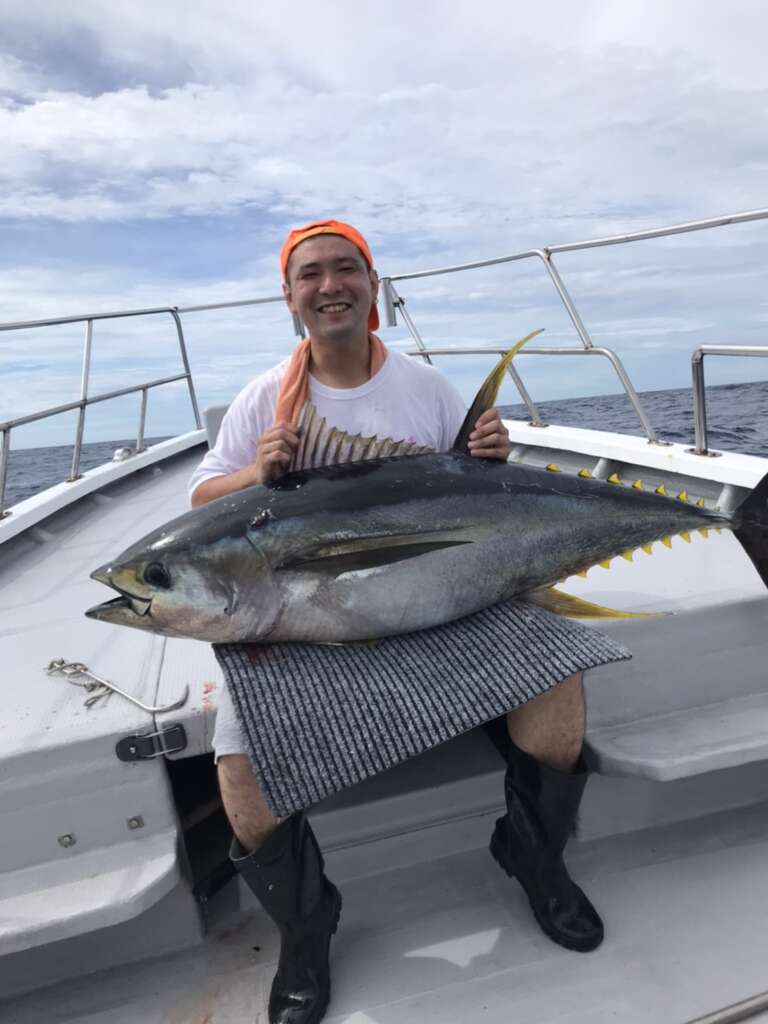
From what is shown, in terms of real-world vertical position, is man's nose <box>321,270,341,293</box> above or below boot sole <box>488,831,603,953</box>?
above

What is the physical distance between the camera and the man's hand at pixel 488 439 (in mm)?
1753

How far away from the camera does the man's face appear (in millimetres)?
1889

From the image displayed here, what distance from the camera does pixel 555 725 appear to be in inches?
64.9

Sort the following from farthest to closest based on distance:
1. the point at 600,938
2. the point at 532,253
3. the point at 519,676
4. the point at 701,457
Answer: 1. the point at 532,253
2. the point at 701,457
3. the point at 600,938
4. the point at 519,676

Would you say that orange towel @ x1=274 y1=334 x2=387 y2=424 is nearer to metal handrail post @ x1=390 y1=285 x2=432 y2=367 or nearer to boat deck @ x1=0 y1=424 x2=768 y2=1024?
boat deck @ x1=0 y1=424 x2=768 y2=1024

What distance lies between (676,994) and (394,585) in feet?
3.48

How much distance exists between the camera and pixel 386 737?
56.3 inches

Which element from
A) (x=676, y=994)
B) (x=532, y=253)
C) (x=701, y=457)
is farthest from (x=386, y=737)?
(x=532, y=253)

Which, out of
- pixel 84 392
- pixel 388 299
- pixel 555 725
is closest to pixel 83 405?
pixel 84 392

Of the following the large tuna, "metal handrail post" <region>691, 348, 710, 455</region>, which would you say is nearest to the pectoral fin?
the large tuna

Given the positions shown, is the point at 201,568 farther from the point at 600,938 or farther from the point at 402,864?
the point at 600,938

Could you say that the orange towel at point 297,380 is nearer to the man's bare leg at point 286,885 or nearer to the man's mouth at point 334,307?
the man's mouth at point 334,307

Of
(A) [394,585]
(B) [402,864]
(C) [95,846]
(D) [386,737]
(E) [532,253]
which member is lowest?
(B) [402,864]

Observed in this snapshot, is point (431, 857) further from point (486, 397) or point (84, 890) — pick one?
point (486, 397)
